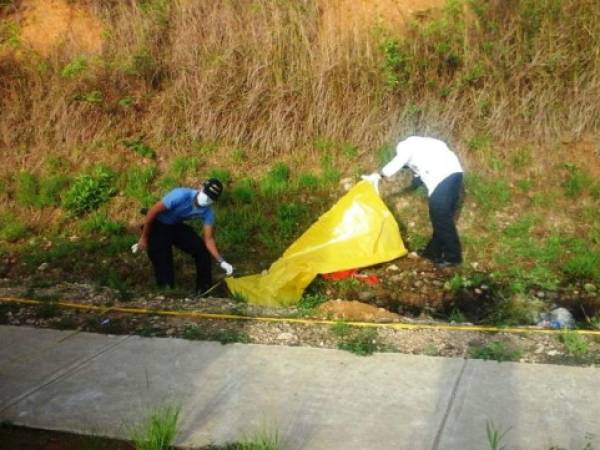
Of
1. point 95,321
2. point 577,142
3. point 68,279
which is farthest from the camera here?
point 577,142

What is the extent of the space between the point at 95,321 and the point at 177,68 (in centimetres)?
505

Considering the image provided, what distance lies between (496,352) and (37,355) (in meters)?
3.06

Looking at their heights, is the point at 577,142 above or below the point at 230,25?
below

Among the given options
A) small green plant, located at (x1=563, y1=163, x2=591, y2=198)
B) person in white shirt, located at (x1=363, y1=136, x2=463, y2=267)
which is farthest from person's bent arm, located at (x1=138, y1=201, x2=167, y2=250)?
small green plant, located at (x1=563, y1=163, x2=591, y2=198)

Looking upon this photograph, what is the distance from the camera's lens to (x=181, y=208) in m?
5.69

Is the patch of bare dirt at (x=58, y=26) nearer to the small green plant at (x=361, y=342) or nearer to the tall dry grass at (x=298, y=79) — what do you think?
the tall dry grass at (x=298, y=79)

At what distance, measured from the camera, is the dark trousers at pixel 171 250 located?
19.2ft

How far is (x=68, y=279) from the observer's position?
700 cm

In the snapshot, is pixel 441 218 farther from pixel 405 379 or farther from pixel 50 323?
pixel 50 323

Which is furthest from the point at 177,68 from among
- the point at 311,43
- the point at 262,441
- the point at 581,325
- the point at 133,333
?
the point at 262,441

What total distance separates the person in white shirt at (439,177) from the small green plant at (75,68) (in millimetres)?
5046

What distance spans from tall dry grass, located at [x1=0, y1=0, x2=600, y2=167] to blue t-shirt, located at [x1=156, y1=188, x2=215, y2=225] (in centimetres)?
283

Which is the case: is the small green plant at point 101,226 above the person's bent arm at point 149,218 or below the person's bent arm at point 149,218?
below

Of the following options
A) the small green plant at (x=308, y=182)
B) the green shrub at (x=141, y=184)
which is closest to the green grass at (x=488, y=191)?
the small green plant at (x=308, y=182)
